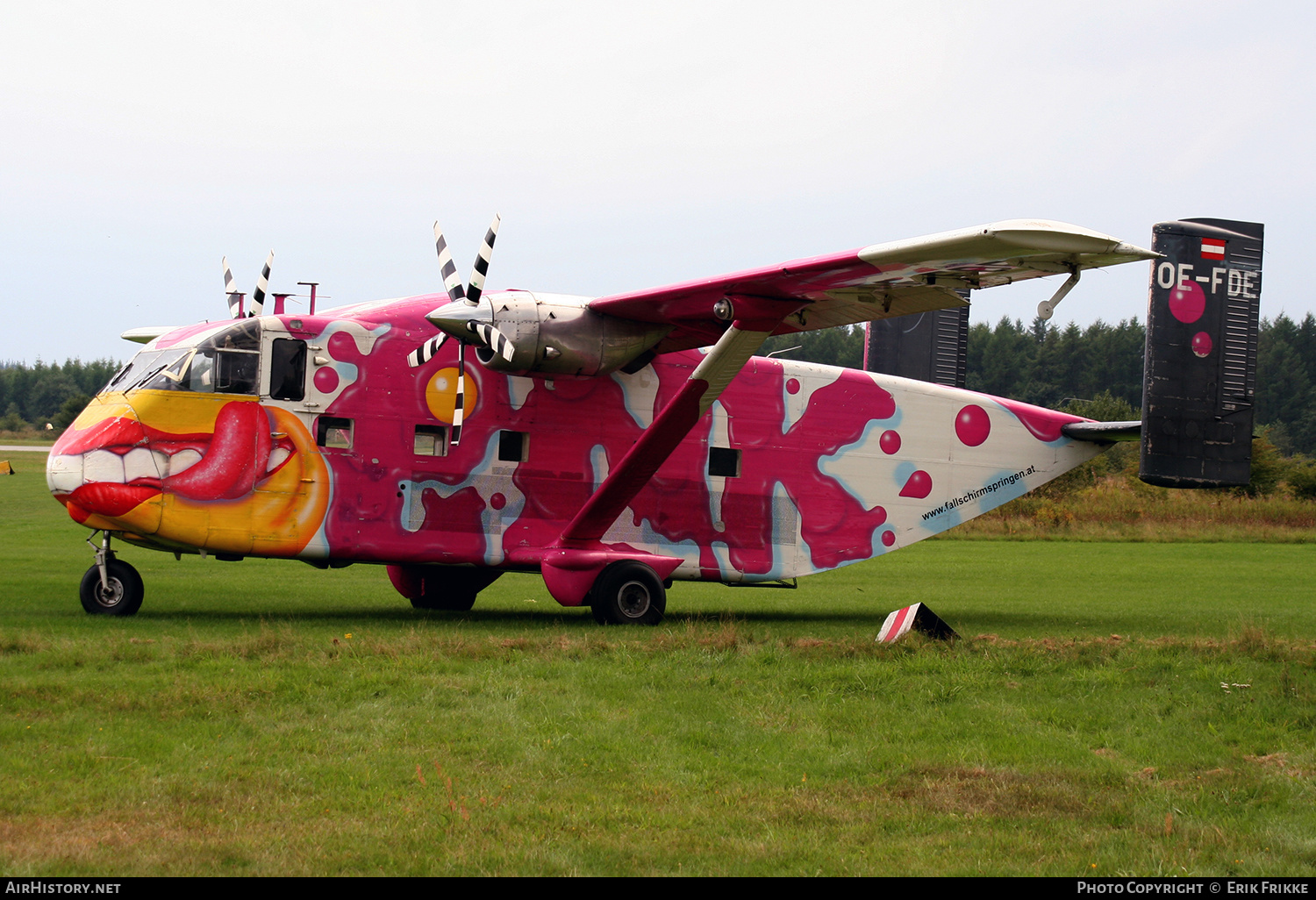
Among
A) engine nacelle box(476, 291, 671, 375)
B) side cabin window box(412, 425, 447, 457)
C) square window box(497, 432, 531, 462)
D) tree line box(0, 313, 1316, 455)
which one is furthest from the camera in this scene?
tree line box(0, 313, 1316, 455)

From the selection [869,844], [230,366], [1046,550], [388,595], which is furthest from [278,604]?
[1046,550]

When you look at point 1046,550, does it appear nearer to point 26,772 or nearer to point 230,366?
point 230,366

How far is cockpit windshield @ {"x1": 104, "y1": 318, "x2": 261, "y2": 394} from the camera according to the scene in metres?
14.8

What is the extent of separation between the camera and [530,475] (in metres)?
16.4

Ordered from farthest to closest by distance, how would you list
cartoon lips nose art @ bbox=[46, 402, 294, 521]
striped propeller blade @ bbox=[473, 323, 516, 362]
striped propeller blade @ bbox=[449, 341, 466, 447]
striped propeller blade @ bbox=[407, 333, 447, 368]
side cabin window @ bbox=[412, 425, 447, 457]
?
side cabin window @ bbox=[412, 425, 447, 457], striped propeller blade @ bbox=[407, 333, 447, 368], striped propeller blade @ bbox=[449, 341, 466, 447], striped propeller blade @ bbox=[473, 323, 516, 362], cartoon lips nose art @ bbox=[46, 402, 294, 521]

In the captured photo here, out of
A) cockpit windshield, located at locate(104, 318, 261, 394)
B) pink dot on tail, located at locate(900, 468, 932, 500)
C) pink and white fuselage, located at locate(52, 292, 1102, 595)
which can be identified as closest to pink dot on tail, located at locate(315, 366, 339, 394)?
pink and white fuselage, located at locate(52, 292, 1102, 595)

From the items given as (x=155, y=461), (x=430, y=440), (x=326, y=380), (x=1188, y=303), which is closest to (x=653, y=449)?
(x=430, y=440)

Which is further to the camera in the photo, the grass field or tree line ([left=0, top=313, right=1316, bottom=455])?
tree line ([left=0, top=313, right=1316, bottom=455])

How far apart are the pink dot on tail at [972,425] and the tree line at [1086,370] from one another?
2704 inches

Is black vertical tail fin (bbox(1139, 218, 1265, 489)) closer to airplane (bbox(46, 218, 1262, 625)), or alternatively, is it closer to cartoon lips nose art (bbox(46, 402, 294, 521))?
airplane (bbox(46, 218, 1262, 625))

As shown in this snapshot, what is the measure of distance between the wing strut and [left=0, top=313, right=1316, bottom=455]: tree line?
72.6 m

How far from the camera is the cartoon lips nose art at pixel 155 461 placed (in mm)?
14172

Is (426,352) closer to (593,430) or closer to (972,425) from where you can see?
(593,430)

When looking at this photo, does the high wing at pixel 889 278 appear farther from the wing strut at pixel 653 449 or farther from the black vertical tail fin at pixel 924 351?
the black vertical tail fin at pixel 924 351
